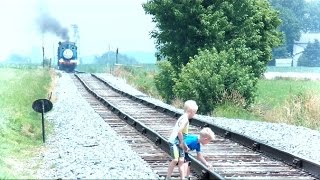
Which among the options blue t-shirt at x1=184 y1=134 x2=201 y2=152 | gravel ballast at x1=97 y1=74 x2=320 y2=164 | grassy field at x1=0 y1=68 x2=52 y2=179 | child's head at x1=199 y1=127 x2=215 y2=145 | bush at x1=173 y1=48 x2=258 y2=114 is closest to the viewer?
child's head at x1=199 y1=127 x2=215 y2=145

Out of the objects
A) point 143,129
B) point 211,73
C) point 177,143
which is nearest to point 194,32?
point 211,73

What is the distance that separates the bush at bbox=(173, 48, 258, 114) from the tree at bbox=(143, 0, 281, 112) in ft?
10.0

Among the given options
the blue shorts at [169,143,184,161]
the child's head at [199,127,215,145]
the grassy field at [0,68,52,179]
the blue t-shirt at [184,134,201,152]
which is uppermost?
the child's head at [199,127,215,145]

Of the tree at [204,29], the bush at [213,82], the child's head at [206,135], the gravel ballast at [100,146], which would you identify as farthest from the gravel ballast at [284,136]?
the tree at [204,29]

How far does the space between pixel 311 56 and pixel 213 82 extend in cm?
7984

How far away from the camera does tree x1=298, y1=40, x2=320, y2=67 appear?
317ft

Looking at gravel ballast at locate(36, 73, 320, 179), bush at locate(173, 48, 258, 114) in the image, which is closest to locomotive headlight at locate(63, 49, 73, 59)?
bush at locate(173, 48, 258, 114)

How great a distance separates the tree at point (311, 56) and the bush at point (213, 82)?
75.9 metres

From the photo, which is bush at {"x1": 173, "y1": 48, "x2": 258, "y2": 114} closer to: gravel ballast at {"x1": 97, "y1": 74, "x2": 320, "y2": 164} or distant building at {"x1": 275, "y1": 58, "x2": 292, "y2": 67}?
gravel ballast at {"x1": 97, "y1": 74, "x2": 320, "y2": 164}

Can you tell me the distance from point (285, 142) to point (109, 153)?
4.30m

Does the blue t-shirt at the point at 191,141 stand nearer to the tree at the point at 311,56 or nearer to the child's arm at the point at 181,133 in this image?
the child's arm at the point at 181,133

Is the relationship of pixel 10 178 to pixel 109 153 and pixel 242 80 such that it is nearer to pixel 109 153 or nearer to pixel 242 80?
pixel 109 153

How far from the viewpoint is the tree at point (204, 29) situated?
2739cm

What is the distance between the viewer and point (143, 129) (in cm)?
1435
